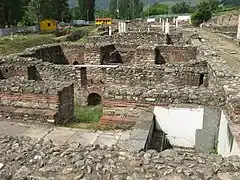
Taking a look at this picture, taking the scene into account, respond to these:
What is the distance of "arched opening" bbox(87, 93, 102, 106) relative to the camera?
1046cm

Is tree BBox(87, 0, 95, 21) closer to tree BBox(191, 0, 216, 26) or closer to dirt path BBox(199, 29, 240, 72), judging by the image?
tree BBox(191, 0, 216, 26)

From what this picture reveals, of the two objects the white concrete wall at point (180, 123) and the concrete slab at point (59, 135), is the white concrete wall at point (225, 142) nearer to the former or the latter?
the white concrete wall at point (180, 123)

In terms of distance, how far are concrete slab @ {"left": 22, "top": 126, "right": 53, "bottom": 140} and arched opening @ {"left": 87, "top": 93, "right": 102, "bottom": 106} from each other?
413 centimetres

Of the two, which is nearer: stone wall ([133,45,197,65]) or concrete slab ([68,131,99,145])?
concrete slab ([68,131,99,145])

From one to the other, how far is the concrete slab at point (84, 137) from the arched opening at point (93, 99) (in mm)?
4535

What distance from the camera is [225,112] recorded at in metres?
5.55

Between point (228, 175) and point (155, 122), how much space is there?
9.19ft

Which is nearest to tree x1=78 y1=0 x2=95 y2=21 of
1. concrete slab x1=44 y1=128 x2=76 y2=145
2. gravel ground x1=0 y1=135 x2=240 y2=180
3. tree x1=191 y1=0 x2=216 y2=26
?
tree x1=191 y1=0 x2=216 y2=26

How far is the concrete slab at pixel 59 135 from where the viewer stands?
5634mm

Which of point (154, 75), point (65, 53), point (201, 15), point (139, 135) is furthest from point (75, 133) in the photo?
point (201, 15)

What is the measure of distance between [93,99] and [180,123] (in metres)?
5.48

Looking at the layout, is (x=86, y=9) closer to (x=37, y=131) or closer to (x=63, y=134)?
(x=37, y=131)

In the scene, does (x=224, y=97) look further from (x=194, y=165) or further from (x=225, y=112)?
(x=194, y=165)

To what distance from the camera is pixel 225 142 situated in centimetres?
498
